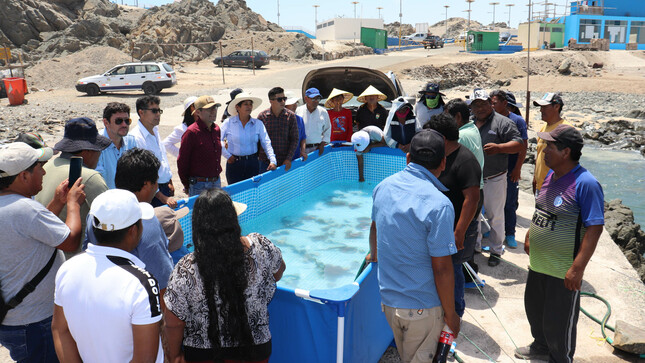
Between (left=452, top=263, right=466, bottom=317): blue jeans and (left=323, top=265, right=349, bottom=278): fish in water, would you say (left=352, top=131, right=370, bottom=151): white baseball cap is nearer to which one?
(left=323, top=265, right=349, bottom=278): fish in water

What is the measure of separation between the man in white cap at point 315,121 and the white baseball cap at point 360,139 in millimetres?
370

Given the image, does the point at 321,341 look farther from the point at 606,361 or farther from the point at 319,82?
the point at 319,82

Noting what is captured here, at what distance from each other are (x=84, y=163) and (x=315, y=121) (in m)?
3.70

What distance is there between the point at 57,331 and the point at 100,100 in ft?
64.5

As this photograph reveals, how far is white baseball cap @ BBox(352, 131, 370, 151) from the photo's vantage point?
21.5 ft

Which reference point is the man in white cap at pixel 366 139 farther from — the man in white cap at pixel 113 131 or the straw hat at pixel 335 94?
the man in white cap at pixel 113 131

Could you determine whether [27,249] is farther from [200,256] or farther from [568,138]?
[568,138]

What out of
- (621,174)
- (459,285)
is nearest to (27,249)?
(459,285)

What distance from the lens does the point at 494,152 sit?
4.80m

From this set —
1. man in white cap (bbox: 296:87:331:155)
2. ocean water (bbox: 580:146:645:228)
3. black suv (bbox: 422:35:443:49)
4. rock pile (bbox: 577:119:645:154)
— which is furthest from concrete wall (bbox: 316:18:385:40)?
man in white cap (bbox: 296:87:331:155)

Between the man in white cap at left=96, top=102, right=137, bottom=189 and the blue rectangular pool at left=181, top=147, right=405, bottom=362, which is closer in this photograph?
the blue rectangular pool at left=181, top=147, right=405, bottom=362

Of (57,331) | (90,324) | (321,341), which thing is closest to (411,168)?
→ (321,341)

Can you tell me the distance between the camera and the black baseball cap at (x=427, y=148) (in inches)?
97.6

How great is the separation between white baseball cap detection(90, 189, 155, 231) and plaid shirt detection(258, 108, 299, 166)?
12.3 feet
